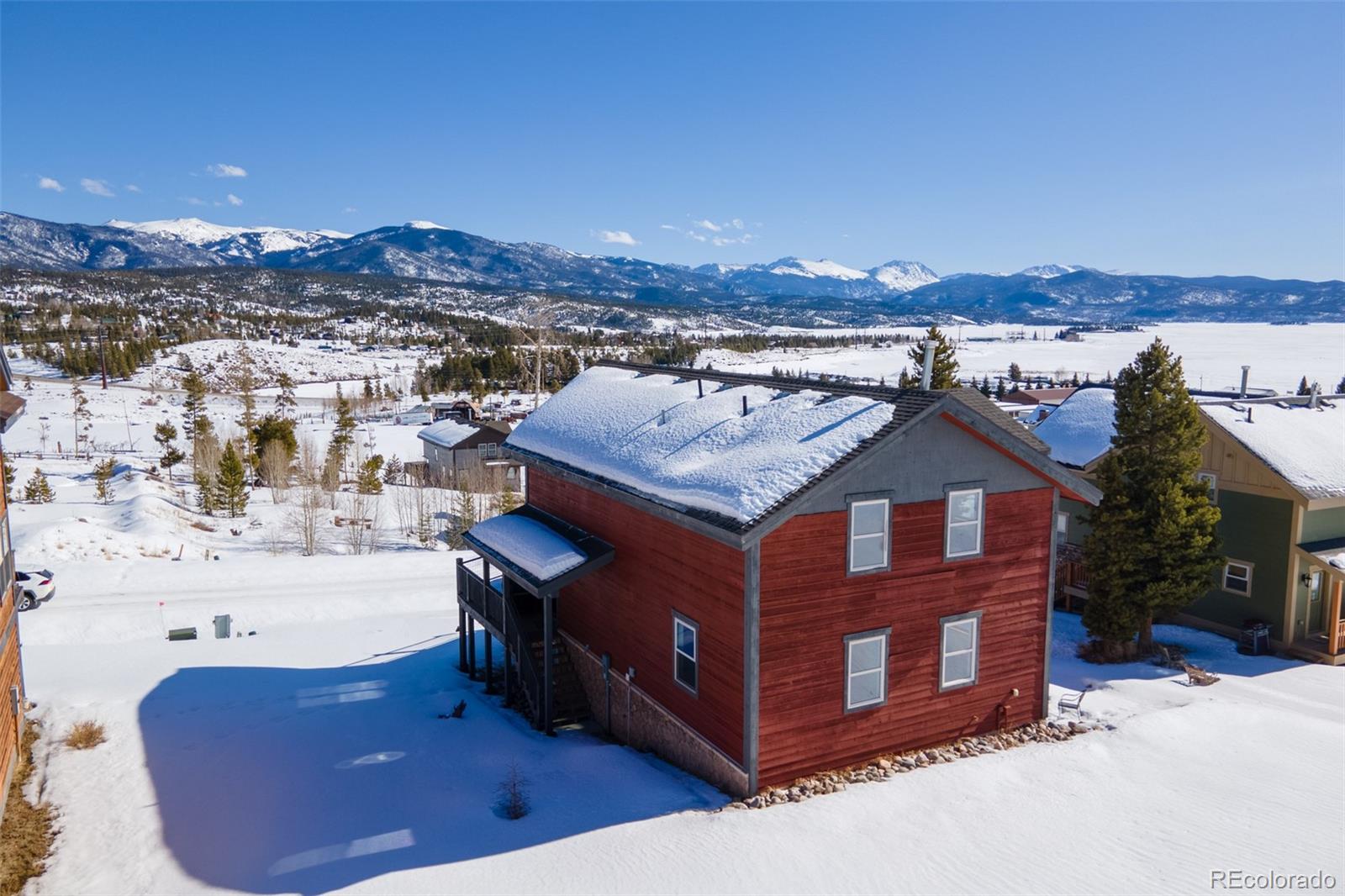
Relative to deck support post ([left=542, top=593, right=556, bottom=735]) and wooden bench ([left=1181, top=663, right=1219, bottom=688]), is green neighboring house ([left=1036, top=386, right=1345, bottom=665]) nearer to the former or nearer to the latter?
wooden bench ([left=1181, top=663, right=1219, bottom=688])

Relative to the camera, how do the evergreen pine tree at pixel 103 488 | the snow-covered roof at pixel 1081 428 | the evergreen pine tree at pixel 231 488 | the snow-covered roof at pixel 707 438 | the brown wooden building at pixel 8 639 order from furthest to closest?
the evergreen pine tree at pixel 103 488 → the evergreen pine tree at pixel 231 488 → the snow-covered roof at pixel 1081 428 → the brown wooden building at pixel 8 639 → the snow-covered roof at pixel 707 438

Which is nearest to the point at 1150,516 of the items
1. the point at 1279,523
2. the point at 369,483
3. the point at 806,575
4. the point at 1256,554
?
the point at 1279,523

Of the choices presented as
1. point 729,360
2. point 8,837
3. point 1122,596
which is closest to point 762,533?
point 8,837

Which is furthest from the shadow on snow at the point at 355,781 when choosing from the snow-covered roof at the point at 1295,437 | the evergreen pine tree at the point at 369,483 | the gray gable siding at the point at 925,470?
the evergreen pine tree at the point at 369,483

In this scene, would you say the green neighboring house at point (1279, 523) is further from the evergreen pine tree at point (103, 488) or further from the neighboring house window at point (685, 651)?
the evergreen pine tree at point (103, 488)

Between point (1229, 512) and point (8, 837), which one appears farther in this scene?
point (1229, 512)

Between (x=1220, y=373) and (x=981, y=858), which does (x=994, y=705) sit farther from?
(x=1220, y=373)

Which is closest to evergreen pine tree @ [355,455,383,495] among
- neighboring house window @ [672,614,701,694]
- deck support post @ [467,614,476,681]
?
deck support post @ [467,614,476,681]
